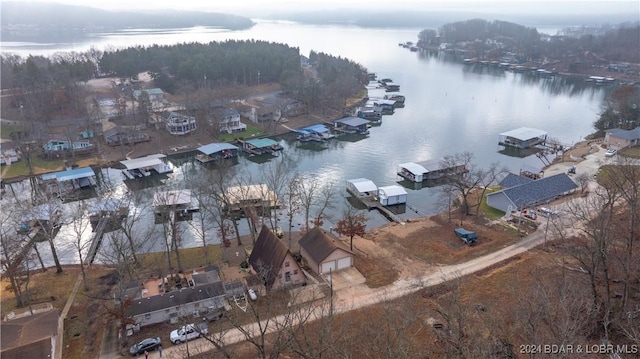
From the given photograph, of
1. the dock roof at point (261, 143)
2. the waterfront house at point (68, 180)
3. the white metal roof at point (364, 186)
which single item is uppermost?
the white metal roof at point (364, 186)

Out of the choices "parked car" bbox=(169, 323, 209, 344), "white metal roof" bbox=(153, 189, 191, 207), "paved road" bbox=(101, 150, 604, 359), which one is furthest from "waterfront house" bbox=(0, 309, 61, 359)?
"white metal roof" bbox=(153, 189, 191, 207)

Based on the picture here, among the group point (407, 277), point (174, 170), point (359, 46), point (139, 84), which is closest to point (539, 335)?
point (407, 277)

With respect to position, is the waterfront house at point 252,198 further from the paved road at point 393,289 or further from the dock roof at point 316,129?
the dock roof at point 316,129

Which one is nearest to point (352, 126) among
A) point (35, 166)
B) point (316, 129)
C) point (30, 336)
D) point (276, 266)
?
point (316, 129)

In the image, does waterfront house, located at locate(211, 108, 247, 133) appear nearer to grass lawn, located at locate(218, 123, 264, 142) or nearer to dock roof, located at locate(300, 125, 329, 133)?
grass lawn, located at locate(218, 123, 264, 142)

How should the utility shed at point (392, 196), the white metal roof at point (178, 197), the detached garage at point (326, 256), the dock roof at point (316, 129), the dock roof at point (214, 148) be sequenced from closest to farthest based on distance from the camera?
the detached garage at point (326, 256)
the white metal roof at point (178, 197)
the utility shed at point (392, 196)
the dock roof at point (214, 148)
the dock roof at point (316, 129)

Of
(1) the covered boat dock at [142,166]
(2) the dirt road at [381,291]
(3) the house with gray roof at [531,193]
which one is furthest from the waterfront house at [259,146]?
(2) the dirt road at [381,291]

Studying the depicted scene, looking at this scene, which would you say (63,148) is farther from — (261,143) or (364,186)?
(364,186)
